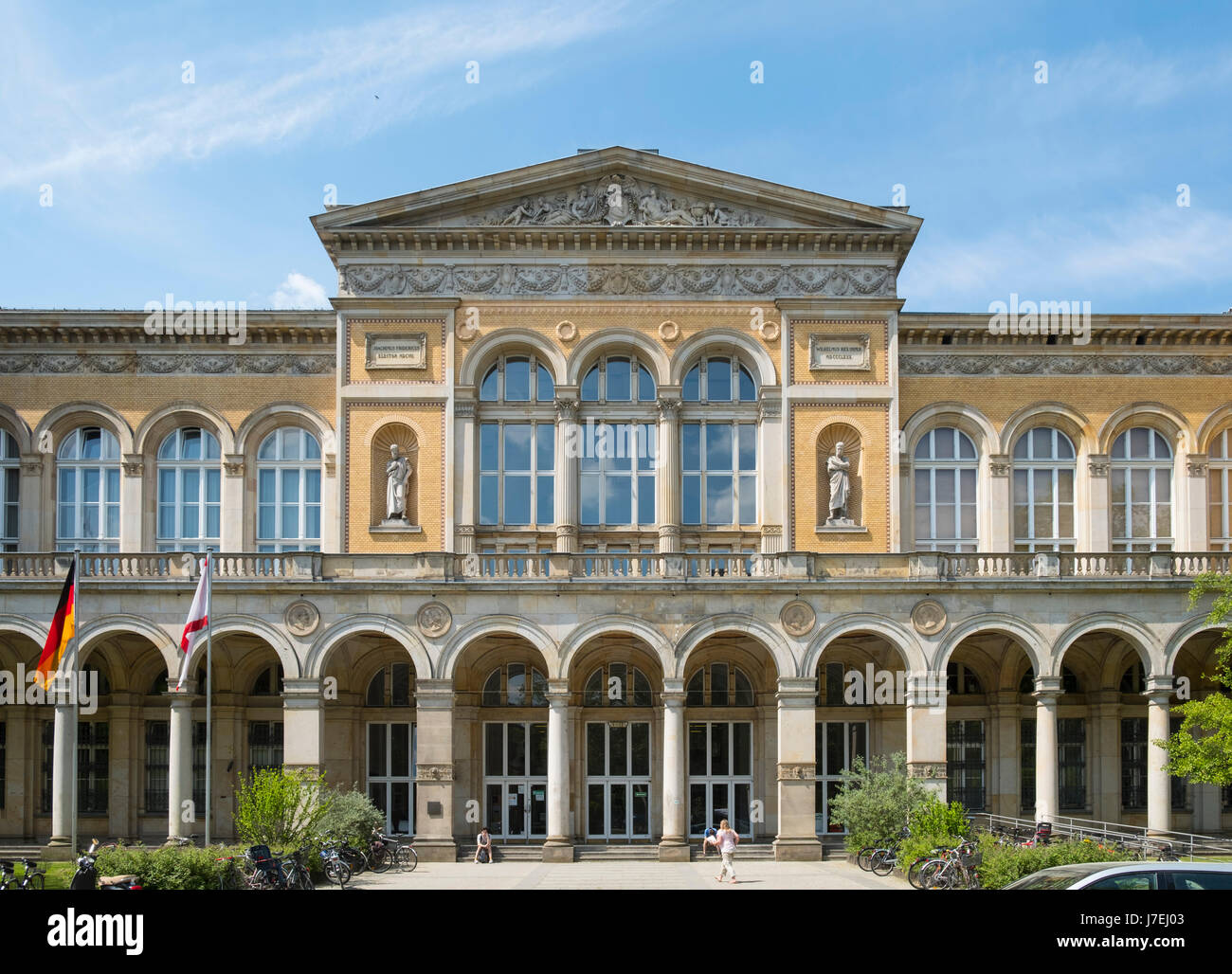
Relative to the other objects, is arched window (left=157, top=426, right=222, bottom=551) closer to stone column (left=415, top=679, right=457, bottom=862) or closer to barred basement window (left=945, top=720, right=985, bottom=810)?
stone column (left=415, top=679, right=457, bottom=862)

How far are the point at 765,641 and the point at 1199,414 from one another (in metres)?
16.0

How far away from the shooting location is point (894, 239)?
3812 cm

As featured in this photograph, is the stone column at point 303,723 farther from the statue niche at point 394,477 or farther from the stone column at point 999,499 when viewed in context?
the stone column at point 999,499

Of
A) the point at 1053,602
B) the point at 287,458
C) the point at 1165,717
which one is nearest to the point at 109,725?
the point at 287,458

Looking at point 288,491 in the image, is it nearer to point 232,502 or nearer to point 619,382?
point 232,502

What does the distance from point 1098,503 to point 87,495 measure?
3052 centimetres

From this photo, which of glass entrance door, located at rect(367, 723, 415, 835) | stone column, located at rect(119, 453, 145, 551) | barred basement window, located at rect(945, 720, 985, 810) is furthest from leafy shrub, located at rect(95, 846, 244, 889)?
barred basement window, located at rect(945, 720, 985, 810)

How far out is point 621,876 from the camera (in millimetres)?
30156

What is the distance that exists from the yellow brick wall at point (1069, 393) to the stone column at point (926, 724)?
29.7ft

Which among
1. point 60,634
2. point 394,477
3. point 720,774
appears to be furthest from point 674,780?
point 60,634

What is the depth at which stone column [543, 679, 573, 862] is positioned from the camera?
34031 millimetres

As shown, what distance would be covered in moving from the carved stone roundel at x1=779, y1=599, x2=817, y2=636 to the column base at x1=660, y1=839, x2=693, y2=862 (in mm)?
6275
